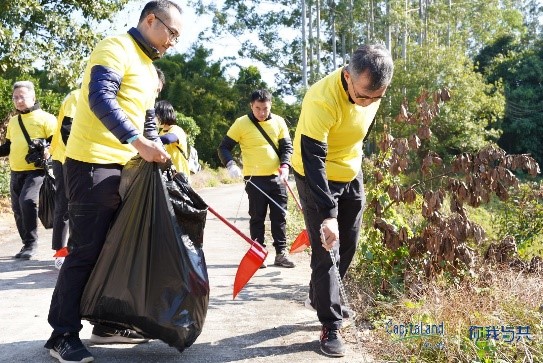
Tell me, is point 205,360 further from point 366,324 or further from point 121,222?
point 366,324

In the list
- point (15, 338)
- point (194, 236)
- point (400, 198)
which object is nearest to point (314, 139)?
point (194, 236)

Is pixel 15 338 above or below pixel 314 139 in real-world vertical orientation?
below

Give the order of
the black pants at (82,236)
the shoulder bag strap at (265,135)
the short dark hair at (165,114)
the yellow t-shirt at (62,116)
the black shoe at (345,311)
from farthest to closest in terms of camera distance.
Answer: the shoulder bag strap at (265,135) → the short dark hair at (165,114) → the yellow t-shirt at (62,116) → the black shoe at (345,311) → the black pants at (82,236)

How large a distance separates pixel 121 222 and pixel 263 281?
8.33 ft

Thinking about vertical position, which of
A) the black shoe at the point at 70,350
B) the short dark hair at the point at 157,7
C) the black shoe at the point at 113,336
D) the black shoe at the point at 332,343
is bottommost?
the black shoe at the point at 332,343

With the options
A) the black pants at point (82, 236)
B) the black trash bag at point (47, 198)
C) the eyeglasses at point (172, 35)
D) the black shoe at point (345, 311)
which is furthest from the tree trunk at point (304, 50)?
the black pants at point (82, 236)

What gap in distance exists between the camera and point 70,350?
10.1ft

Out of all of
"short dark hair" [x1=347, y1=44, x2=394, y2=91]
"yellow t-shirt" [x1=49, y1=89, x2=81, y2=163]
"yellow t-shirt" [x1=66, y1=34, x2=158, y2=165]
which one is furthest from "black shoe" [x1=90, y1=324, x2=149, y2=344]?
"yellow t-shirt" [x1=49, y1=89, x2=81, y2=163]

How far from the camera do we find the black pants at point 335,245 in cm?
348

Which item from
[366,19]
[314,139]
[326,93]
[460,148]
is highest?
[366,19]

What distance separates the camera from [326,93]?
3.37 m

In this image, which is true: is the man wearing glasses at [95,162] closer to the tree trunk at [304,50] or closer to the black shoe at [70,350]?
the black shoe at [70,350]

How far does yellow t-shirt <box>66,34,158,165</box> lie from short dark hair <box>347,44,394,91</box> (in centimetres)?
119

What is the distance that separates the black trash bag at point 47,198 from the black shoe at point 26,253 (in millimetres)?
561
